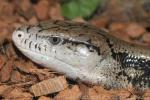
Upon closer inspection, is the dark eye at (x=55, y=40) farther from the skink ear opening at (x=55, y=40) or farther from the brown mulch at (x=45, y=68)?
the brown mulch at (x=45, y=68)

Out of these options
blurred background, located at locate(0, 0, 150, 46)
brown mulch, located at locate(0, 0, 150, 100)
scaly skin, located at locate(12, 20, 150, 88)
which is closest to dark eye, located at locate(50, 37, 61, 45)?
scaly skin, located at locate(12, 20, 150, 88)

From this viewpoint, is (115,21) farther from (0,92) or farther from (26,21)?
(0,92)

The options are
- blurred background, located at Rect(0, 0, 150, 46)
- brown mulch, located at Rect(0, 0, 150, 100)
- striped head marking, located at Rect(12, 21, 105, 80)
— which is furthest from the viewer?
blurred background, located at Rect(0, 0, 150, 46)

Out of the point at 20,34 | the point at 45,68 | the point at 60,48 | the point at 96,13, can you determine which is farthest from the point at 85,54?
the point at 96,13

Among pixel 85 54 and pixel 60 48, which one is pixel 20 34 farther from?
pixel 85 54

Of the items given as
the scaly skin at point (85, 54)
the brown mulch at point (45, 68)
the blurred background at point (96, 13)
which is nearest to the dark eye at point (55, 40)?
the scaly skin at point (85, 54)

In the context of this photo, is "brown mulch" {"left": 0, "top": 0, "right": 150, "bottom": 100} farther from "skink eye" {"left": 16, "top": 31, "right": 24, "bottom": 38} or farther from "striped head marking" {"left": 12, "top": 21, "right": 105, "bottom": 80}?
"skink eye" {"left": 16, "top": 31, "right": 24, "bottom": 38}
